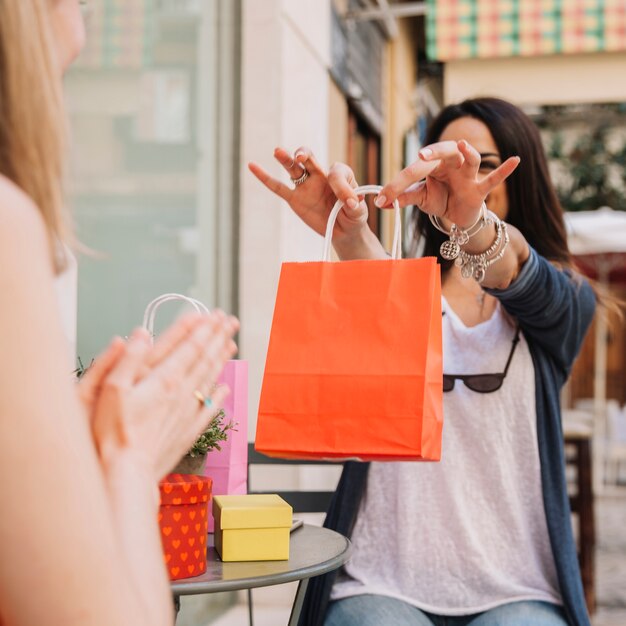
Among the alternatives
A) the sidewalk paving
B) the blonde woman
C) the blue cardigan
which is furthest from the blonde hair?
the sidewalk paving

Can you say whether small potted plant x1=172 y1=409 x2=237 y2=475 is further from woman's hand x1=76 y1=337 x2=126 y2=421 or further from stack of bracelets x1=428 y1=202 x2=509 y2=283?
woman's hand x1=76 y1=337 x2=126 y2=421

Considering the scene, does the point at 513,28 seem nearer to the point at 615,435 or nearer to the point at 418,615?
the point at 615,435

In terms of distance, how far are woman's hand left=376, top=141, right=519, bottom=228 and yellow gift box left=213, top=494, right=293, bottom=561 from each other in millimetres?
559

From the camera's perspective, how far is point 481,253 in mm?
1787

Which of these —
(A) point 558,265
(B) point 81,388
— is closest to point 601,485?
(A) point 558,265

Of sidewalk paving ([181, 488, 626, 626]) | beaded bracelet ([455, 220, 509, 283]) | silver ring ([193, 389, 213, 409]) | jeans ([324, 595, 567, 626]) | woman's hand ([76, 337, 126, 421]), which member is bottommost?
sidewalk paving ([181, 488, 626, 626])

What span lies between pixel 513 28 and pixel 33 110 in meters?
5.91

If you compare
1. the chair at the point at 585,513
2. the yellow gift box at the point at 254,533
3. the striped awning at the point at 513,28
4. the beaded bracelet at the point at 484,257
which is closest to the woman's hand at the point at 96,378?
the yellow gift box at the point at 254,533

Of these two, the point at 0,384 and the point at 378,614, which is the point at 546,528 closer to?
the point at 378,614

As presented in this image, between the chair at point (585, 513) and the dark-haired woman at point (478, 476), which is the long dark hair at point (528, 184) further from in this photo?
the chair at point (585, 513)

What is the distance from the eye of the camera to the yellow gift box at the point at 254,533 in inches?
63.2

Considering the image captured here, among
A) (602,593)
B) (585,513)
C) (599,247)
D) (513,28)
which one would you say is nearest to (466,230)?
(585,513)

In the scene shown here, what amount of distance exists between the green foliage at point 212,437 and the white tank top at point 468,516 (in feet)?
1.29

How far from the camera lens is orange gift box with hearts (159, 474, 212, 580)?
58.3 inches
